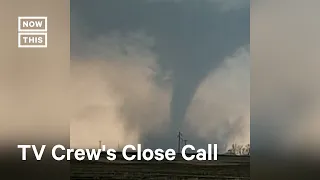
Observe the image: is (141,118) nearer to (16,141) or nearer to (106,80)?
(106,80)

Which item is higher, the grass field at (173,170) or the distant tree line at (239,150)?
the distant tree line at (239,150)

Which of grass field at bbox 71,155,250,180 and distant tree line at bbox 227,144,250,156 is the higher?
distant tree line at bbox 227,144,250,156

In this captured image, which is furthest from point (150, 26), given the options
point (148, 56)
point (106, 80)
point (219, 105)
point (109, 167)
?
point (109, 167)

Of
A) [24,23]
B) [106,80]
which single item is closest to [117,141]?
[106,80]

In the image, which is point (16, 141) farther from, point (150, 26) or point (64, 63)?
point (150, 26)

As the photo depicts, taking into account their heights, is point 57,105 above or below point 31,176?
above

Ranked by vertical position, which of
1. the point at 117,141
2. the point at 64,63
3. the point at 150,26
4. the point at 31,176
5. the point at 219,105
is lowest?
the point at 31,176
